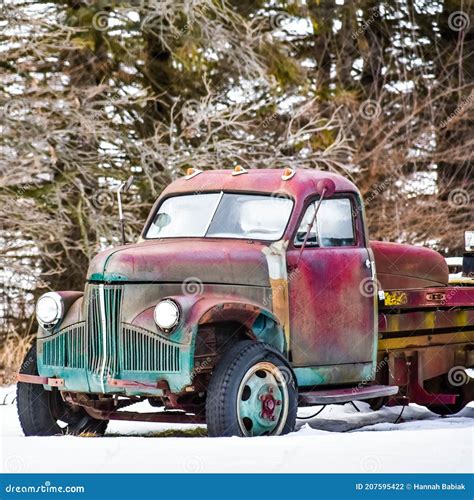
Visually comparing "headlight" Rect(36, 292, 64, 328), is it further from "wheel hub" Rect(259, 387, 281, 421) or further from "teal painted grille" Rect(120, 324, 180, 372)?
"wheel hub" Rect(259, 387, 281, 421)

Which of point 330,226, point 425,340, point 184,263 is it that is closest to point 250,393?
point 184,263

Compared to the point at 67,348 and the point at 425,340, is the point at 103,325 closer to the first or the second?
the point at 67,348

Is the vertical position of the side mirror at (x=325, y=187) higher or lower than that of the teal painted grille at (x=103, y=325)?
higher

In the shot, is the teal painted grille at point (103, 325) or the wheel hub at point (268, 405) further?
the teal painted grille at point (103, 325)

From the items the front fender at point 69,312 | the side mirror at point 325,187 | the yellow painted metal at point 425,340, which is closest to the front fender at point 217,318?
the front fender at point 69,312

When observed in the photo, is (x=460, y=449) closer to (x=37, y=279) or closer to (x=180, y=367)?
(x=180, y=367)

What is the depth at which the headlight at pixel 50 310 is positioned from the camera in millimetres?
8266

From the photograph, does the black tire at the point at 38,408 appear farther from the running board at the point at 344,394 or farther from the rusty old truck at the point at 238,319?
the running board at the point at 344,394

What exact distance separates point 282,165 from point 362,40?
705 centimetres

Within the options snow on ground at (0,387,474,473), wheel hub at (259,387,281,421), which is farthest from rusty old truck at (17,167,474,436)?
snow on ground at (0,387,474,473)

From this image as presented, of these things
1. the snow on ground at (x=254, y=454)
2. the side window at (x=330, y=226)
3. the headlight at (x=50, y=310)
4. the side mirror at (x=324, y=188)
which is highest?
the side mirror at (x=324, y=188)

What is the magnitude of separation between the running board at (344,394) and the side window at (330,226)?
110 cm

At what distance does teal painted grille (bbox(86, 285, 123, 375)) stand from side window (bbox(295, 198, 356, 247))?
150 cm

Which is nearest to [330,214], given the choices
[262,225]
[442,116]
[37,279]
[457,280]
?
[262,225]
